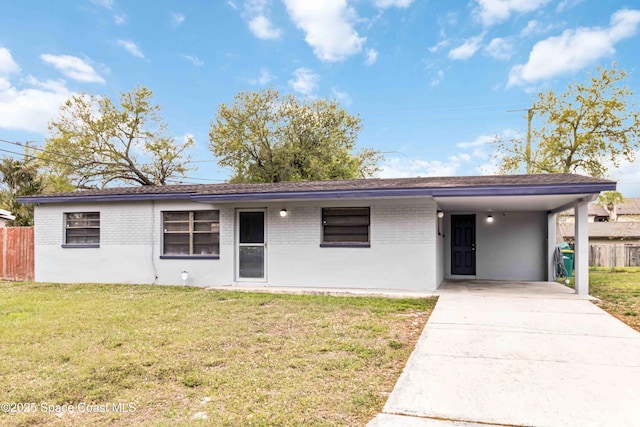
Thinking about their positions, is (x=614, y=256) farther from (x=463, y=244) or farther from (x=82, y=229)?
(x=82, y=229)

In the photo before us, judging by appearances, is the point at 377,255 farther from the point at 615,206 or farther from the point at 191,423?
the point at 615,206

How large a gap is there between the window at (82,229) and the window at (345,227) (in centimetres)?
665

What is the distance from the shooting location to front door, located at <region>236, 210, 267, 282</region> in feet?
36.1

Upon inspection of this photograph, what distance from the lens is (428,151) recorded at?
83.8ft

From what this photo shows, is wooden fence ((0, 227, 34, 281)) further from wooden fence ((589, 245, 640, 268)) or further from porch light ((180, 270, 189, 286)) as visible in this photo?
wooden fence ((589, 245, 640, 268))

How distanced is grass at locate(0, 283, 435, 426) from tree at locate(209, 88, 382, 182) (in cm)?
1829

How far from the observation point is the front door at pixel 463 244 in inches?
512

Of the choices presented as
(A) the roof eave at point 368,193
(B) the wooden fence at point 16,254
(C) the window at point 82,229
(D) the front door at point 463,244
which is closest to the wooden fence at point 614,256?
(D) the front door at point 463,244

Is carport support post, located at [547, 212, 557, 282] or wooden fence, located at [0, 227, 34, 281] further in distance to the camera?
wooden fence, located at [0, 227, 34, 281]

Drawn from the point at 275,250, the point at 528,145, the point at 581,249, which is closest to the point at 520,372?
the point at 581,249

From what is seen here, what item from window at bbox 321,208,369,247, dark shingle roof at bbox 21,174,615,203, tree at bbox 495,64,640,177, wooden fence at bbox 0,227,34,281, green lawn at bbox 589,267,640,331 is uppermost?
tree at bbox 495,64,640,177

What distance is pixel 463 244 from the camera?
13.1 meters

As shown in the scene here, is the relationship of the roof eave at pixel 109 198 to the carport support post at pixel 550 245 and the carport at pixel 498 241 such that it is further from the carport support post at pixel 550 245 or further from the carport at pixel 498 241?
the carport support post at pixel 550 245

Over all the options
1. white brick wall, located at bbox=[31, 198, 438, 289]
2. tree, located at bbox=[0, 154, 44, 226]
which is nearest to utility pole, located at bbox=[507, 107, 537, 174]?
white brick wall, located at bbox=[31, 198, 438, 289]
